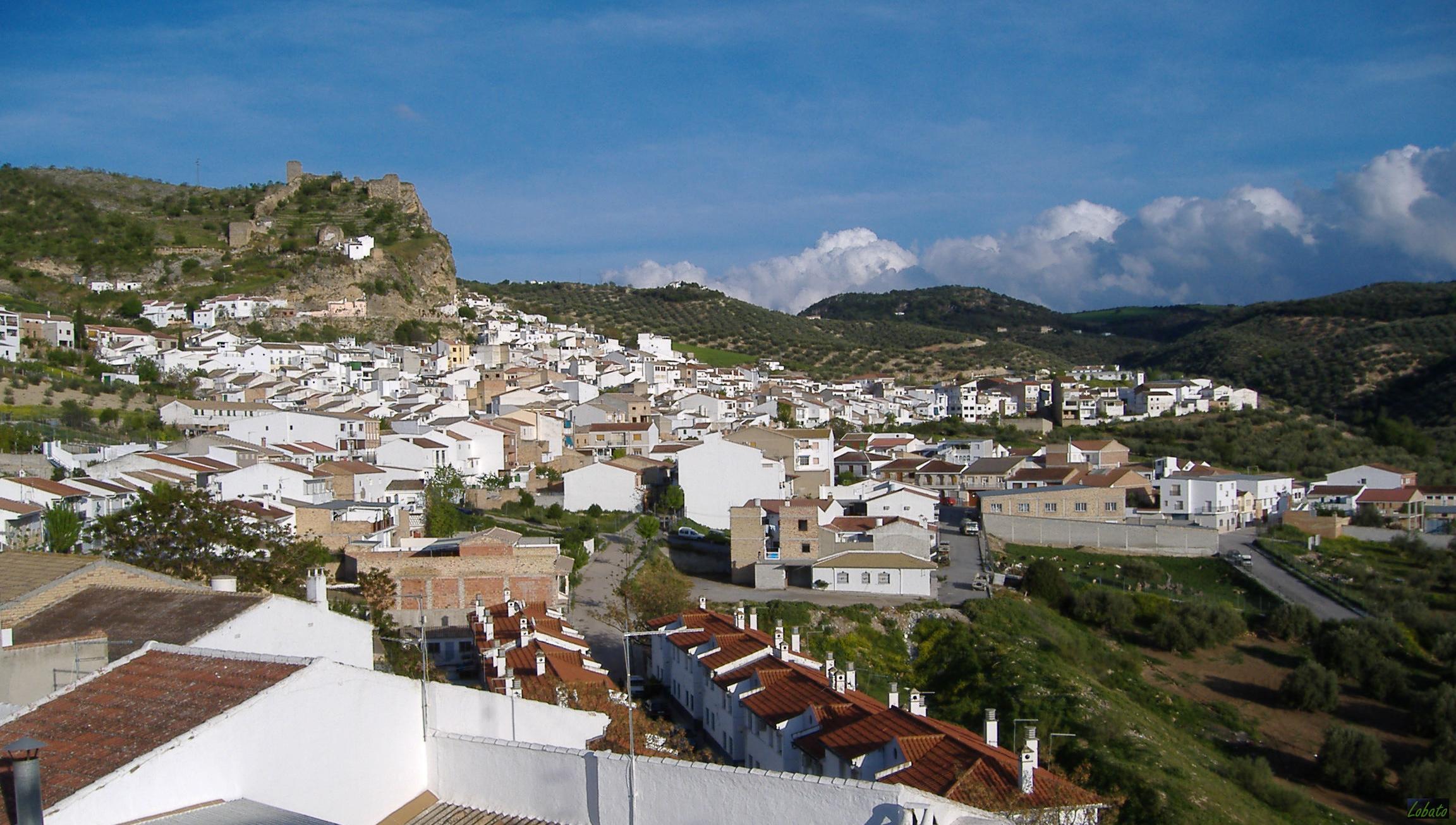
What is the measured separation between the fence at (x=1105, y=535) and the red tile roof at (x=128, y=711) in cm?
3301

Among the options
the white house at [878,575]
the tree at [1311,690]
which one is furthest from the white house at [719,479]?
the tree at [1311,690]

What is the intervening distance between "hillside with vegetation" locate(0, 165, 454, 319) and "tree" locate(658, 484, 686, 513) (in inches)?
1626

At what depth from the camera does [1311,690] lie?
24594 mm

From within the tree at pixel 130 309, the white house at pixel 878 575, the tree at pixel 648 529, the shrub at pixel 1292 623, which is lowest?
the shrub at pixel 1292 623

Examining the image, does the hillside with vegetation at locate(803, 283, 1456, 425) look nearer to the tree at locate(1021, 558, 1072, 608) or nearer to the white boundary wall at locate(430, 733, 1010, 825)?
the tree at locate(1021, 558, 1072, 608)

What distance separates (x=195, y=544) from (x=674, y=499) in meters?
18.9

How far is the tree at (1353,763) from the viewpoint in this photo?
20.9m

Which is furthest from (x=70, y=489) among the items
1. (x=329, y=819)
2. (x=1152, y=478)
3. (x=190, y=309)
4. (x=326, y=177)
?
(x=326, y=177)

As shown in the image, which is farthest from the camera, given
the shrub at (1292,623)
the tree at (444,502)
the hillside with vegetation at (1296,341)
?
the hillside with vegetation at (1296,341)

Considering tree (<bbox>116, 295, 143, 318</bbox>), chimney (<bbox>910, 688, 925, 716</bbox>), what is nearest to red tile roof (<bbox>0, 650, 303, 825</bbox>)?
chimney (<bbox>910, 688, 925, 716</bbox>)

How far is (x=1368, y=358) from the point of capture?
252 feet

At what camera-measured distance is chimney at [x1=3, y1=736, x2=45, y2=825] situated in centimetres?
541

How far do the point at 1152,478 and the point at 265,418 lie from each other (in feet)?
107

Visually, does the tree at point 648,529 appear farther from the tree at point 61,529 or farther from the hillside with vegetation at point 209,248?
the hillside with vegetation at point 209,248
